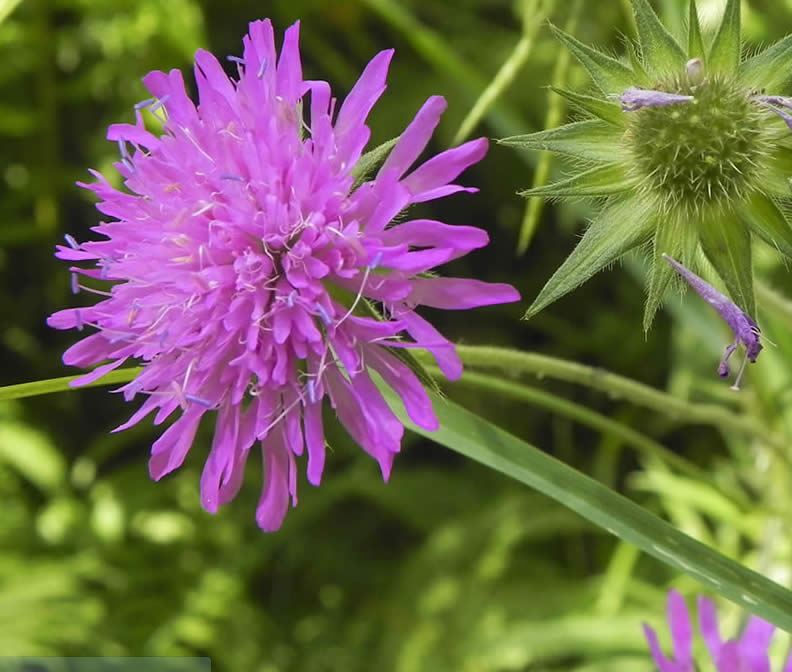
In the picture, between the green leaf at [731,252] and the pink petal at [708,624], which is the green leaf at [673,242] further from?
the pink petal at [708,624]

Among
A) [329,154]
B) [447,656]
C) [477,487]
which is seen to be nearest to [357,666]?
[447,656]

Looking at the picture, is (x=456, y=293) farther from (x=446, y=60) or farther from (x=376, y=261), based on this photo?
(x=446, y=60)

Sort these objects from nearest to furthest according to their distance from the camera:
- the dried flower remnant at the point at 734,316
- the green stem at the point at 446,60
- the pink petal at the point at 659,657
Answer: the dried flower remnant at the point at 734,316 → the pink petal at the point at 659,657 → the green stem at the point at 446,60

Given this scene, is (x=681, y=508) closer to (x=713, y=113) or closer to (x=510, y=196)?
(x=510, y=196)

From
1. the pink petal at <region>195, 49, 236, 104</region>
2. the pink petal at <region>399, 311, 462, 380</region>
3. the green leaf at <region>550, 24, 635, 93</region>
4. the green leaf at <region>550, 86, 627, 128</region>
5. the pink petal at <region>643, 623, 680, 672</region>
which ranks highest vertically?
the green leaf at <region>550, 24, 635, 93</region>

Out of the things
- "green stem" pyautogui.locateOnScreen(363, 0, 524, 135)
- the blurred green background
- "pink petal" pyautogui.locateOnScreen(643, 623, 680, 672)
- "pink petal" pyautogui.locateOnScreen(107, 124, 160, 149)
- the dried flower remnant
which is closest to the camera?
the dried flower remnant

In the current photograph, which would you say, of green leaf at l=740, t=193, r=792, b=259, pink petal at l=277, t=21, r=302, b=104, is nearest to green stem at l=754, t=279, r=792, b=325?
green leaf at l=740, t=193, r=792, b=259

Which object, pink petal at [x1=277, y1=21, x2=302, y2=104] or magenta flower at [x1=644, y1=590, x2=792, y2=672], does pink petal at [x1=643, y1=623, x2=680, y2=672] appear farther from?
pink petal at [x1=277, y1=21, x2=302, y2=104]

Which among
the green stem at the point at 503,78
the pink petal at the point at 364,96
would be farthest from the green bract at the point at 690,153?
the green stem at the point at 503,78
